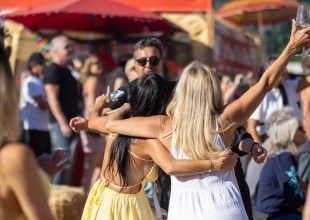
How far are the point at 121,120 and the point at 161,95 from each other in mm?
397

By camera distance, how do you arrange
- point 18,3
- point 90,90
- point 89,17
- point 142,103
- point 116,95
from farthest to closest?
point 18,3 → point 89,17 → point 90,90 → point 116,95 → point 142,103

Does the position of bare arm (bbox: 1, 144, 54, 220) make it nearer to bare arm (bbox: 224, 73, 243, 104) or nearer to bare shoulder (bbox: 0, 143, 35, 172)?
bare shoulder (bbox: 0, 143, 35, 172)

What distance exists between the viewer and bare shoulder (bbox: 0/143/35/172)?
306 centimetres

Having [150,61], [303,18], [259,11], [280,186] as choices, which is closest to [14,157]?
[303,18]

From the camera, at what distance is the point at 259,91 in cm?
465

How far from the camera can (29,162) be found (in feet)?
10.1

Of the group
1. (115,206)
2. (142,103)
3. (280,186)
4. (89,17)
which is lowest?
(280,186)

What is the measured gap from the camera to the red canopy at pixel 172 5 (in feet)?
42.5

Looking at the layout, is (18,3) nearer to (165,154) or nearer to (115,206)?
(115,206)

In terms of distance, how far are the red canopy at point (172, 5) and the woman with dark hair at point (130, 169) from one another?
7753 mm

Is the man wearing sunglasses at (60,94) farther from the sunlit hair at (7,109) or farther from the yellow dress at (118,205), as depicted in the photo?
the sunlit hair at (7,109)

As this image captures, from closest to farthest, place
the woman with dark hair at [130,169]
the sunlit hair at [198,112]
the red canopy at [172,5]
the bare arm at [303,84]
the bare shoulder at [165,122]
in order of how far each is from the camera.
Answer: the sunlit hair at [198,112] < the bare shoulder at [165,122] < the woman with dark hair at [130,169] < the bare arm at [303,84] < the red canopy at [172,5]

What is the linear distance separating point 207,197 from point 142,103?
0.93 m

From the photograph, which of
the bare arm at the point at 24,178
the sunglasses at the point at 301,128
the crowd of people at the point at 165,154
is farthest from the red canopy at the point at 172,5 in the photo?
the bare arm at the point at 24,178
